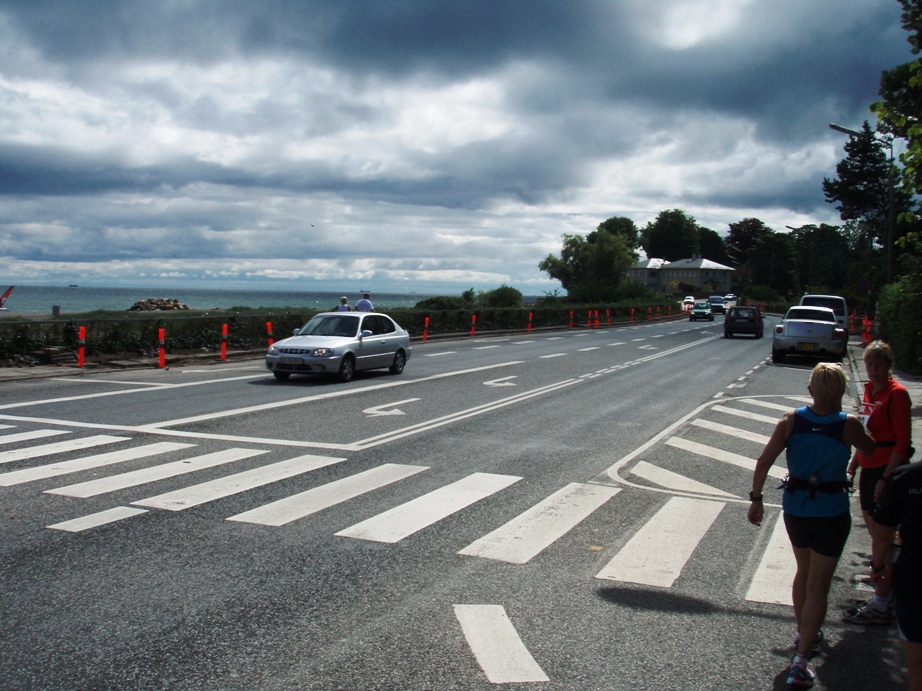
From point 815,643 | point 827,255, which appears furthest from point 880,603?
point 827,255

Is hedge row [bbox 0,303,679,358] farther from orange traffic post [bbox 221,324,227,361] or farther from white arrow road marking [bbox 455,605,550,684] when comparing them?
white arrow road marking [bbox 455,605,550,684]

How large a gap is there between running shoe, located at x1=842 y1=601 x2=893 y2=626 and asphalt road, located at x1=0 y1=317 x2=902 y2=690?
0.37 feet

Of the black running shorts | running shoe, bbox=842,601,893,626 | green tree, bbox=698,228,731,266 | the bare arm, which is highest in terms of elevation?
green tree, bbox=698,228,731,266

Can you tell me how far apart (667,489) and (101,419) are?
26.4 ft

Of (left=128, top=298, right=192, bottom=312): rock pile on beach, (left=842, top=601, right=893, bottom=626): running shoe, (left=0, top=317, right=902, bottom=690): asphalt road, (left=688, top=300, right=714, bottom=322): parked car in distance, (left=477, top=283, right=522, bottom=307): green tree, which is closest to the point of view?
(left=0, top=317, right=902, bottom=690): asphalt road

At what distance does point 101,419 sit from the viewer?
38.9ft

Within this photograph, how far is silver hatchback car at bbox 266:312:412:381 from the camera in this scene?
57.2 feet

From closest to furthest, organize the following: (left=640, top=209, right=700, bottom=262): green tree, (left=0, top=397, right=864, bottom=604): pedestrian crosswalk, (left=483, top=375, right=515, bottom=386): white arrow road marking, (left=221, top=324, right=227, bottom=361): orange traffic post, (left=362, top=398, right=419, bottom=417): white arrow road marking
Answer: (left=0, top=397, right=864, bottom=604): pedestrian crosswalk → (left=362, top=398, right=419, bottom=417): white arrow road marking → (left=483, top=375, right=515, bottom=386): white arrow road marking → (left=221, top=324, right=227, bottom=361): orange traffic post → (left=640, top=209, right=700, bottom=262): green tree

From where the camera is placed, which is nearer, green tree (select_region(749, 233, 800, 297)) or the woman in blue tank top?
the woman in blue tank top

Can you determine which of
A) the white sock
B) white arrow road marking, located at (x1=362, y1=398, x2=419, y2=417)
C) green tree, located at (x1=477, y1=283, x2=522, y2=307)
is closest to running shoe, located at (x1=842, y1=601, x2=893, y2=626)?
the white sock

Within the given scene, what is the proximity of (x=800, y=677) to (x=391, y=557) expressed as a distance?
2818mm

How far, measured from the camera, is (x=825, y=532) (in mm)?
4219

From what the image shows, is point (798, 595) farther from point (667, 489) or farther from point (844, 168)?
point (844, 168)

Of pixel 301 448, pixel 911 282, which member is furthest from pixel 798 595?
pixel 911 282
